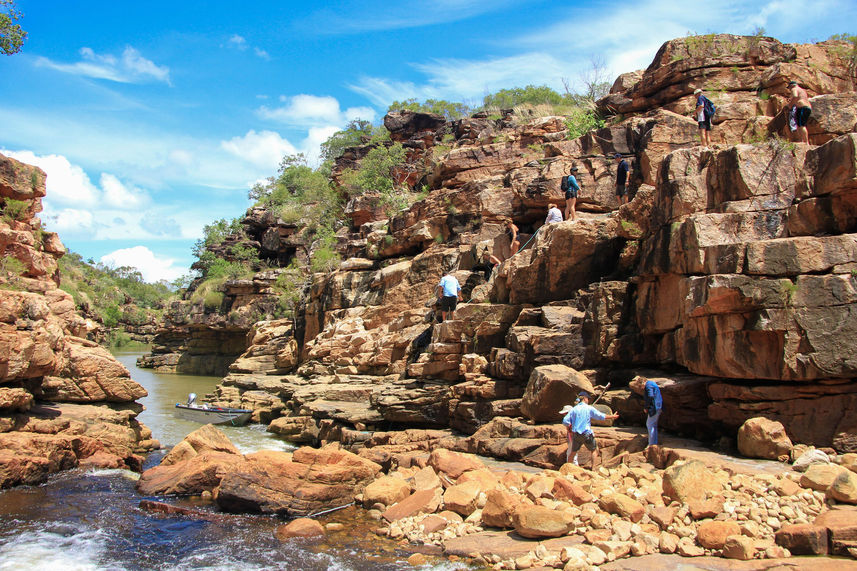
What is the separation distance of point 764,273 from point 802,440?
2.38 m

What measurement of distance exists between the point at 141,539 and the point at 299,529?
7.19ft

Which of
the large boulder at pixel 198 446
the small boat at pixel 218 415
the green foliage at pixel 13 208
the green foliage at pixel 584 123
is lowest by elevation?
the small boat at pixel 218 415

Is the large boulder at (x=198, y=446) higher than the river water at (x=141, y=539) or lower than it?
higher

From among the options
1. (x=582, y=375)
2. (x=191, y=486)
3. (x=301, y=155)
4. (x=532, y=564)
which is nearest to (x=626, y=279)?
(x=582, y=375)

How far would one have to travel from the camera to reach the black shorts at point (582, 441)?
9.24 meters

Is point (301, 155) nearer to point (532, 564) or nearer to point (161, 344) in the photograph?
point (161, 344)

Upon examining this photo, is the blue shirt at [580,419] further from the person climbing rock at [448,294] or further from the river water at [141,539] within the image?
the person climbing rock at [448,294]

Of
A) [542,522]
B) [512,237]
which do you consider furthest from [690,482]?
[512,237]

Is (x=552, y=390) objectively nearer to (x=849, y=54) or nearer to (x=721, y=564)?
(x=721, y=564)

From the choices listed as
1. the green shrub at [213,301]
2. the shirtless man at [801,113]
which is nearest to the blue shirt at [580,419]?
the shirtless man at [801,113]

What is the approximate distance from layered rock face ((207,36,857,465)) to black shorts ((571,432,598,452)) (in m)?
0.53

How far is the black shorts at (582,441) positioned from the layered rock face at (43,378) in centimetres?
939

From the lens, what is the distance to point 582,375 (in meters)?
11.0

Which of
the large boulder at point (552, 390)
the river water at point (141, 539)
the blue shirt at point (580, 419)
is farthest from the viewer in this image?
the large boulder at point (552, 390)
